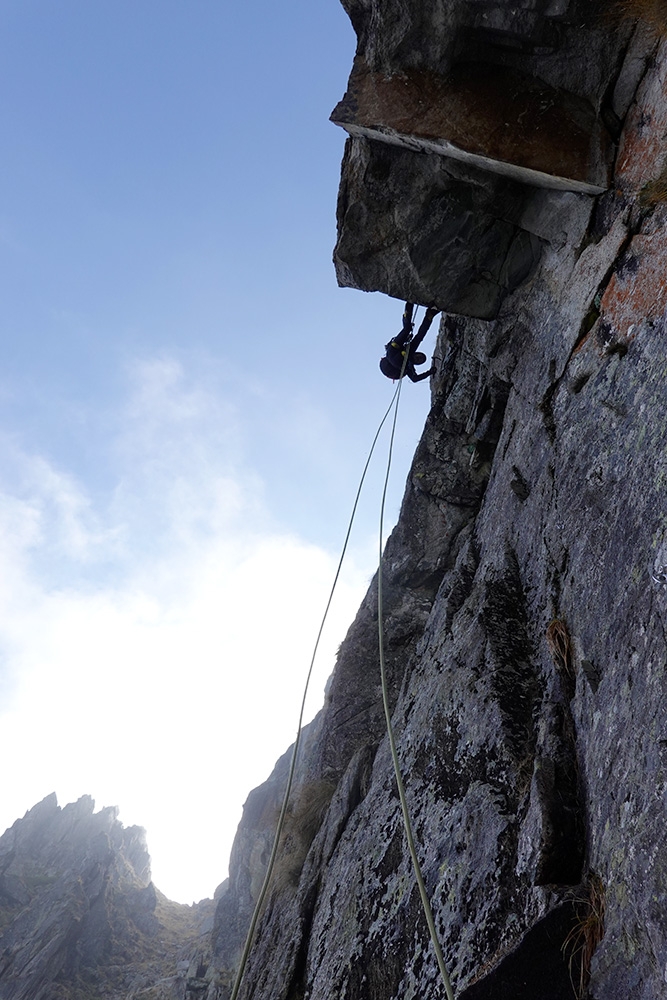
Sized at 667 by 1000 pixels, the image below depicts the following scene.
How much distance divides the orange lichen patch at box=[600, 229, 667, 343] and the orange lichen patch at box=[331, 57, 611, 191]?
4.19 ft

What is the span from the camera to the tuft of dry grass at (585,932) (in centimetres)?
354

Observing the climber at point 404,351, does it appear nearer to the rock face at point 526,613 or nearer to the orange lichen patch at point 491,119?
the rock face at point 526,613

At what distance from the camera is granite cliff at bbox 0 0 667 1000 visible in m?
3.83

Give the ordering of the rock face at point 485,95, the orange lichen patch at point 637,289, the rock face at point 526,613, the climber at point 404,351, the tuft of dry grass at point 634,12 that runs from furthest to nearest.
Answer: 1. the climber at point 404,351
2. the rock face at point 485,95
3. the tuft of dry grass at point 634,12
4. the orange lichen patch at point 637,289
5. the rock face at point 526,613

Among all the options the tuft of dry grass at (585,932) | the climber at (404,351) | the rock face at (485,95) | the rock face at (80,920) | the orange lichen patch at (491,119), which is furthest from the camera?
the rock face at (80,920)

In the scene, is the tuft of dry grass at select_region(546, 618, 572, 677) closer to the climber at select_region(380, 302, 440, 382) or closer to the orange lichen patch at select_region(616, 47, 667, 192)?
the orange lichen patch at select_region(616, 47, 667, 192)

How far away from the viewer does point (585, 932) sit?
3635mm

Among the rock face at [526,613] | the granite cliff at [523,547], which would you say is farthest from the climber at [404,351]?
the granite cliff at [523,547]

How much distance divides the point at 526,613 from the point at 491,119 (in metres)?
5.56

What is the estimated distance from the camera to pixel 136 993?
25.7 meters

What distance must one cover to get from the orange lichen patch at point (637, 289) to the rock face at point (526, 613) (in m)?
0.03

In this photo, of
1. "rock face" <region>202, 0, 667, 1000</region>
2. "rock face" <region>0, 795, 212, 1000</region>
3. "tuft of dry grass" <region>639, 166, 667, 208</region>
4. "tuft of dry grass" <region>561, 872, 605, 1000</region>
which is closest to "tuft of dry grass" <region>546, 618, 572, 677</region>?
"rock face" <region>202, 0, 667, 1000</region>

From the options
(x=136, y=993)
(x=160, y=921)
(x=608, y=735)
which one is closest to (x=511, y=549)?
(x=608, y=735)

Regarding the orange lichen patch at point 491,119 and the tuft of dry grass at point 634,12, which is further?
the orange lichen patch at point 491,119
